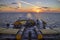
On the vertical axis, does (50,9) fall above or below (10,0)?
below

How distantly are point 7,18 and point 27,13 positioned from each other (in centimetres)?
63

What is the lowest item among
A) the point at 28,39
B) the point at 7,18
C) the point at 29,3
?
the point at 28,39

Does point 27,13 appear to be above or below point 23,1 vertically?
below

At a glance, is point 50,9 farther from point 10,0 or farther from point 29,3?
point 10,0

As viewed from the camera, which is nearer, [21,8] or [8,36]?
[8,36]

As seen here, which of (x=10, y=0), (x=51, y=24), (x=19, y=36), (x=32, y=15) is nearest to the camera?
(x=19, y=36)

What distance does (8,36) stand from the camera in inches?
123

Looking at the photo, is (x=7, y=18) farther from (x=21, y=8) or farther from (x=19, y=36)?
(x=19, y=36)

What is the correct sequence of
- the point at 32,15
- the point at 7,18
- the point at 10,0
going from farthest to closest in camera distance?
the point at 7,18
the point at 32,15
the point at 10,0

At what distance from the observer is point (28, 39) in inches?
125

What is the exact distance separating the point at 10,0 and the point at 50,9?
955 millimetres

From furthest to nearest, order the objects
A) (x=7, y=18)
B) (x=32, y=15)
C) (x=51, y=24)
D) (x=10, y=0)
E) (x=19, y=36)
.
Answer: (x=51, y=24)
(x=7, y=18)
(x=32, y=15)
(x=10, y=0)
(x=19, y=36)

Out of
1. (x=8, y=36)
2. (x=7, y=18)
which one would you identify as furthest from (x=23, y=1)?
(x=8, y=36)

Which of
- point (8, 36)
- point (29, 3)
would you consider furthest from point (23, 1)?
point (8, 36)
